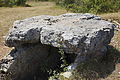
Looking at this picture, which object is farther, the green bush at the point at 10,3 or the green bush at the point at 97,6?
the green bush at the point at 10,3

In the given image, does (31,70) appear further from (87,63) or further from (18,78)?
(87,63)

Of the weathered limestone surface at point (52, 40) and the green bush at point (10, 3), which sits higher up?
the weathered limestone surface at point (52, 40)

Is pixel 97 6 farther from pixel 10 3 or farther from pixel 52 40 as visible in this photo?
pixel 10 3

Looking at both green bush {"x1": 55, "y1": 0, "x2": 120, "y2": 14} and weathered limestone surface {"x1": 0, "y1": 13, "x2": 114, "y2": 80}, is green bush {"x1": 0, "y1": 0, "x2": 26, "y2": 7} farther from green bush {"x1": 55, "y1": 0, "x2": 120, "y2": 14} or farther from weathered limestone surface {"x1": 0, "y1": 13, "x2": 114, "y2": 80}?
weathered limestone surface {"x1": 0, "y1": 13, "x2": 114, "y2": 80}

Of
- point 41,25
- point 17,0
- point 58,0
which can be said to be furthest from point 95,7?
point 17,0

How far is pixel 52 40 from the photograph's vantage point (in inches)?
207

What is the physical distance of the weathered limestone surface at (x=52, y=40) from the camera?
5.08m

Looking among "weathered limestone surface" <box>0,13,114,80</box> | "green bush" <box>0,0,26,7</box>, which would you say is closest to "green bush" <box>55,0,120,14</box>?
"weathered limestone surface" <box>0,13,114,80</box>

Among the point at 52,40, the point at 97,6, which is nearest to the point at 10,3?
the point at 97,6

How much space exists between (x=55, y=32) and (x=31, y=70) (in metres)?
1.41

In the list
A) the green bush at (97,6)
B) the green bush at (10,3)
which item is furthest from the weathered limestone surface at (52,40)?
the green bush at (10,3)

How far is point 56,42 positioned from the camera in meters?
5.24

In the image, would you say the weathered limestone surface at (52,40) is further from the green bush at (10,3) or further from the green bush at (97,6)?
the green bush at (10,3)

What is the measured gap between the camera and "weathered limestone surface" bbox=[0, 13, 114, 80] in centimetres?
508
